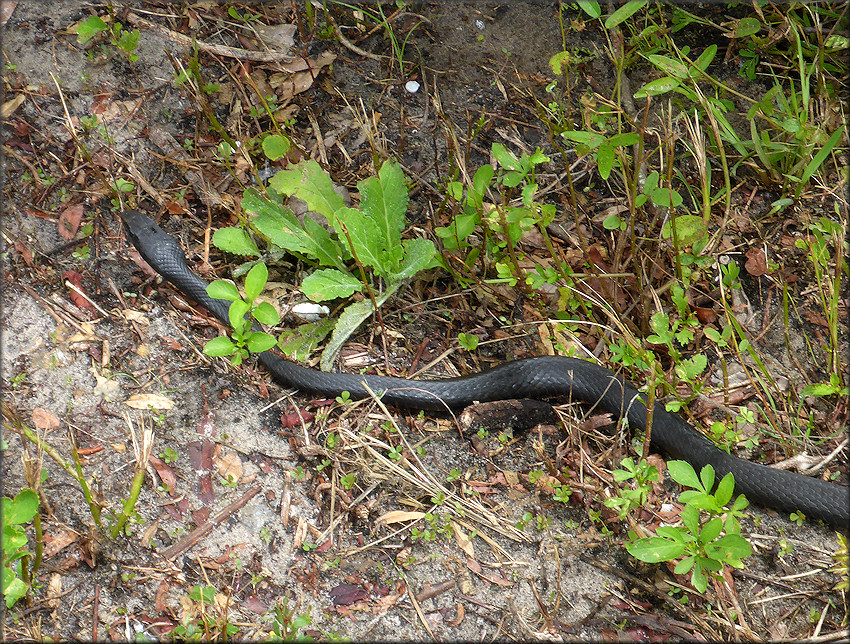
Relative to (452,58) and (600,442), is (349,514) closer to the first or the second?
(600,442)

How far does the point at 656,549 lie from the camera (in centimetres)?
218

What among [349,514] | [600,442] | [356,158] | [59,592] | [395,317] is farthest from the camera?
[356,158]

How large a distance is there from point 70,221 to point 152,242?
1.47ft

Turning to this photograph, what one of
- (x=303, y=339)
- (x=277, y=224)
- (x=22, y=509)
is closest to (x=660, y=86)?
(x=277, y=224)

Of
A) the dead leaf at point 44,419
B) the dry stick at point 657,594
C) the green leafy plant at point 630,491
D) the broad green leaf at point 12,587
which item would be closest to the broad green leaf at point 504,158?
the green leafy plant at point 630,491

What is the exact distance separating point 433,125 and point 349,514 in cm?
218

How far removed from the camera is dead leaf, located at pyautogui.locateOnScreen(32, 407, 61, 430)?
265cm

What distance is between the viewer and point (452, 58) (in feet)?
12.0

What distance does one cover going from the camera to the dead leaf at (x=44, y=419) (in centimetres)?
265

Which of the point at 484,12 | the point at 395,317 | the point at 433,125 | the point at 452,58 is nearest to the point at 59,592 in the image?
the point at 395,317

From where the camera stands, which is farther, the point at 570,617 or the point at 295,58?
the point at 295,58

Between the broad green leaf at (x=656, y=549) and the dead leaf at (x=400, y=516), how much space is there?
2.81 ft

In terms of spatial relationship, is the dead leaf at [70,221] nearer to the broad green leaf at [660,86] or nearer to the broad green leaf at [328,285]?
the broad green leaf at [328,285]

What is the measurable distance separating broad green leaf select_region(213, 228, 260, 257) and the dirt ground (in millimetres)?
248
